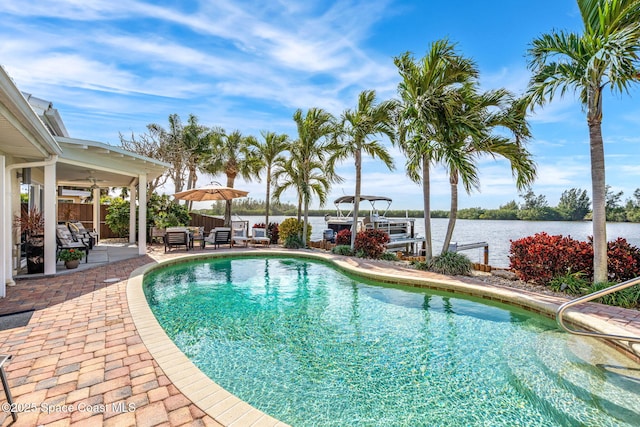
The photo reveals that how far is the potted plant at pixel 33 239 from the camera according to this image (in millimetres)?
7066

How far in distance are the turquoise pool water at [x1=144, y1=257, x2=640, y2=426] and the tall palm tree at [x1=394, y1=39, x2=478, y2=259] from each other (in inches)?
161

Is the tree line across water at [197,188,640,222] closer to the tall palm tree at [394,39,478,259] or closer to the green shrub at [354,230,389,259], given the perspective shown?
the green shrub at [354,230,389,259]

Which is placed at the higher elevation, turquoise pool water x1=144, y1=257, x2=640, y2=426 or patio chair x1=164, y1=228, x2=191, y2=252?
Answer: patio chair x1=164, y1=228, x2=191, y2=252

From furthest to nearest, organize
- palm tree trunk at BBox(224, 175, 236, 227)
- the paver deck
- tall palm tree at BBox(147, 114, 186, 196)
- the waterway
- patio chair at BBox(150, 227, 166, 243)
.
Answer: tall palm tree at BBox(147, 114, 186, 196)
palm tree trunk at BBox(224, 175, 236, 227)
patio chair at BBox(150, 227, 166, 243)
the waterway
the paver deck

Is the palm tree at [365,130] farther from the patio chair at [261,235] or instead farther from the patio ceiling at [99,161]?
the patio ceiling at [99,161]

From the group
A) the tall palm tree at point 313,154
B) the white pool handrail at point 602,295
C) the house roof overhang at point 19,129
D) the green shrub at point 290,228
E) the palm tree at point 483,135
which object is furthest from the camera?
the green shrub at point 290,228

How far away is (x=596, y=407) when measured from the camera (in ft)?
9.64

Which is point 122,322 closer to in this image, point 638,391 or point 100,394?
point 100,394

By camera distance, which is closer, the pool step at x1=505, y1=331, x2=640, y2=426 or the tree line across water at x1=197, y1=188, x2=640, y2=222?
the pool step at x1=505, y1=331, x2=640, y2=426

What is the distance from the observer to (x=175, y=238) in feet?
38.3

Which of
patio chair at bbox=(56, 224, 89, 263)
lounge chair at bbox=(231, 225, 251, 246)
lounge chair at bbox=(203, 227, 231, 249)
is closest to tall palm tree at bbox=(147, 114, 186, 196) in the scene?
lounge chair at bbox=(231, 225, 251, 246)

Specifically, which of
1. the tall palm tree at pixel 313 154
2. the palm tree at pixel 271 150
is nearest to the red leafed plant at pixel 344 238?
the tall palm tree at pixel 313 154

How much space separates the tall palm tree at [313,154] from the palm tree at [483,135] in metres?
5.19

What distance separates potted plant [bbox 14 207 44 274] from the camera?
7.07 metres
